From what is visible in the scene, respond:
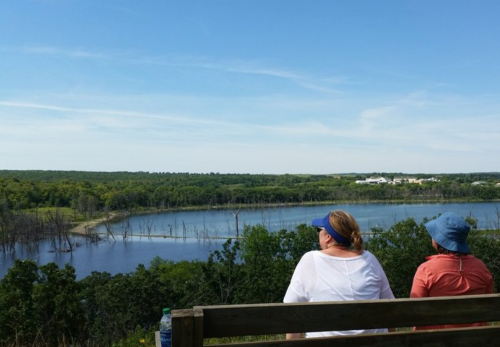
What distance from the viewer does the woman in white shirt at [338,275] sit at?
2.12 meters

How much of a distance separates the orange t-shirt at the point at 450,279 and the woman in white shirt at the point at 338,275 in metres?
0.41

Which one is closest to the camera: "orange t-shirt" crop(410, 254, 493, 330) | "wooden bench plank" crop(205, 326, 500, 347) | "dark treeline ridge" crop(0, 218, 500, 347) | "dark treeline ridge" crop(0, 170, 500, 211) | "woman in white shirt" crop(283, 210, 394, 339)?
"wooden bench plank" crop(205, 326, 500, 347)

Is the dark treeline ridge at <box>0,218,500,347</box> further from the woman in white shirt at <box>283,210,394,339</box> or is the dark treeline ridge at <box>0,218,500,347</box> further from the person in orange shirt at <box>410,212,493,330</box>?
the woman in white shirt at <box>283,210,394,339</box>

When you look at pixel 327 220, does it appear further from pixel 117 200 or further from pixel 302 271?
pixel 117 200

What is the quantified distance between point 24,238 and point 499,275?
196ft

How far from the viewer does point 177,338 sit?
62.1 inches

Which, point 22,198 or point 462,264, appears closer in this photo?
point 462,264

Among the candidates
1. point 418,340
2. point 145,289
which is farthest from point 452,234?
point 145,289

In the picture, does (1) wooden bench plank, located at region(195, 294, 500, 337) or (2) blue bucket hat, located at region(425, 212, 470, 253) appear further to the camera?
(2) blue bucket hat, located at region(425, 212, 470, 253)

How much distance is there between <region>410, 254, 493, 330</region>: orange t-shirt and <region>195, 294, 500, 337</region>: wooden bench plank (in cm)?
69

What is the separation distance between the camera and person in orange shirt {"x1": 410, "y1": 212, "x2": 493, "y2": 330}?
255 centimetres

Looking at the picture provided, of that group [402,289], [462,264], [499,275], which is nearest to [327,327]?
[462,264]

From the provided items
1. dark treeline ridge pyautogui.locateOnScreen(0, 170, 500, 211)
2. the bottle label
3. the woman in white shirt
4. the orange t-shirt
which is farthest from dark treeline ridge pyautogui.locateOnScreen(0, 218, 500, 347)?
dark treeline ridge pyautogui.locateOnScreen(0, 170, 500, 211)

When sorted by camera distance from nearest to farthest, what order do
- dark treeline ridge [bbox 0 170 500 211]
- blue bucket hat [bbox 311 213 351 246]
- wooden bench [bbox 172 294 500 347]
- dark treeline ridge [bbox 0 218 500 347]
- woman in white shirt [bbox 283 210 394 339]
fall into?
wooden bench [bbox 172 294 500 347]
woman in white shirt [bbox 283 210 394 339]
blue bucket hat [bbox 311 213 351 246]
dark treeline ridge [bbox 0 218 500 347]
dark treeline ridge [bbox 0 170 500 211]
